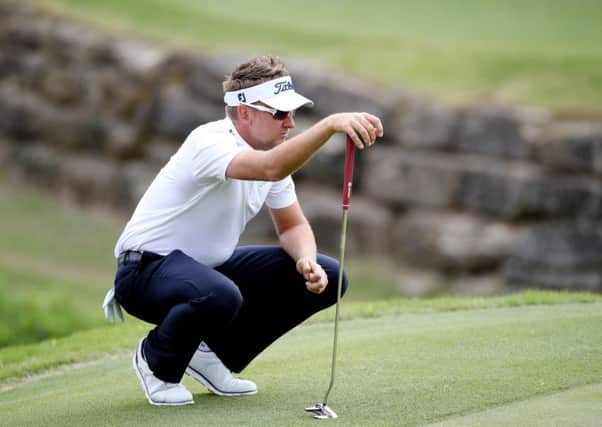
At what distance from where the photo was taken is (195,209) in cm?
487

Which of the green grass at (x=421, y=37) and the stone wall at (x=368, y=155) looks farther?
the green grass at (x=421, y=37)

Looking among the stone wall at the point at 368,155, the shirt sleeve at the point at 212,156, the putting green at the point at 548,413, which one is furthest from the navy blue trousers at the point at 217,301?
the stone wall at the point at 368,155

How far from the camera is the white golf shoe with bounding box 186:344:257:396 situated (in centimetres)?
515

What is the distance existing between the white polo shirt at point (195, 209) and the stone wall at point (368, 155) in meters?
10.4

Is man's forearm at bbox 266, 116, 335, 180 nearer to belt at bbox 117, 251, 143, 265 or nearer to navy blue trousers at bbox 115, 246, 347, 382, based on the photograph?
navy blue trousers at bbox 115, 246, 347, 382

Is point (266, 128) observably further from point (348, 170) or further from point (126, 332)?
point (126, 332)

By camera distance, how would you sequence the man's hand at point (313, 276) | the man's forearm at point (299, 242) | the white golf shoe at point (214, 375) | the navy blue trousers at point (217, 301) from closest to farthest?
1. the navy blue trousers at point (217, 301)
2. the man's hand at point (313, 276)
3. the man's forearm at point (299, 242)
4. the white golf shoe at point (214, 375)

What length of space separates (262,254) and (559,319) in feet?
6.91

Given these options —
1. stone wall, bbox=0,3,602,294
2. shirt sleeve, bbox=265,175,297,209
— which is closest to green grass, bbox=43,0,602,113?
stone wall, bbox=0,3,602,294

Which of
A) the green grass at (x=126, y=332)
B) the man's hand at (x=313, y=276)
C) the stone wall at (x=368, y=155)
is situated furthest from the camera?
the stone wall at (x=368, y=155)

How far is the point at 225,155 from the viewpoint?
4.58m

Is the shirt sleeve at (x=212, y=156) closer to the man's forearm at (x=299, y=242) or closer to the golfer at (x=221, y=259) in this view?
the golfer at (x=221, y=259)

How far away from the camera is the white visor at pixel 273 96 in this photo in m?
4.81

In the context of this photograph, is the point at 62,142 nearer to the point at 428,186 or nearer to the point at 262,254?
the point at 428,186
